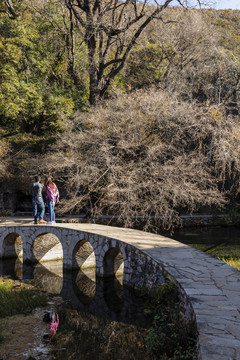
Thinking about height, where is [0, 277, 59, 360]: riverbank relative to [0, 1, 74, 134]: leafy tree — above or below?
below

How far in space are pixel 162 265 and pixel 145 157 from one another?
6307 millimetres

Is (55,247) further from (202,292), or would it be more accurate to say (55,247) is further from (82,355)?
(202,292)

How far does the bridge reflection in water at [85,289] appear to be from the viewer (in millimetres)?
7032

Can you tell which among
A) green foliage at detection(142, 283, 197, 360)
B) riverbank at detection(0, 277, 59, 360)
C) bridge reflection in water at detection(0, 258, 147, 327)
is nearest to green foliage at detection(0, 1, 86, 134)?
bridge reflection in water at detection(0, 258, 147, 327)

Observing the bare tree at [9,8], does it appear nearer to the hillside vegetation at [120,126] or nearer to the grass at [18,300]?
the hillside vegetation at [120,126]

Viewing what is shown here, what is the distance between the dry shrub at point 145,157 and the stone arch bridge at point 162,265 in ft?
5.76

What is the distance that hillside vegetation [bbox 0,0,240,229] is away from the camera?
11.7 m

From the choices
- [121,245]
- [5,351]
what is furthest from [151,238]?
[5,351]

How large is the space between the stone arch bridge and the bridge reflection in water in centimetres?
29

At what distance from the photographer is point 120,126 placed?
12.4 metres

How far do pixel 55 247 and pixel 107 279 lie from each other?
10.4ft

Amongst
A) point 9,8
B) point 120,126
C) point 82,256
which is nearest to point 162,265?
point 82,256

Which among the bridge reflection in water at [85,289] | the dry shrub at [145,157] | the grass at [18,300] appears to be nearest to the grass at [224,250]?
the dry shrub at [145,157]

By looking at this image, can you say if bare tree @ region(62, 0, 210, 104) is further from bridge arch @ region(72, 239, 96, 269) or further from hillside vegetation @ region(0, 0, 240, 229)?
bridge arch @ region(72, 239, 96, 269)
